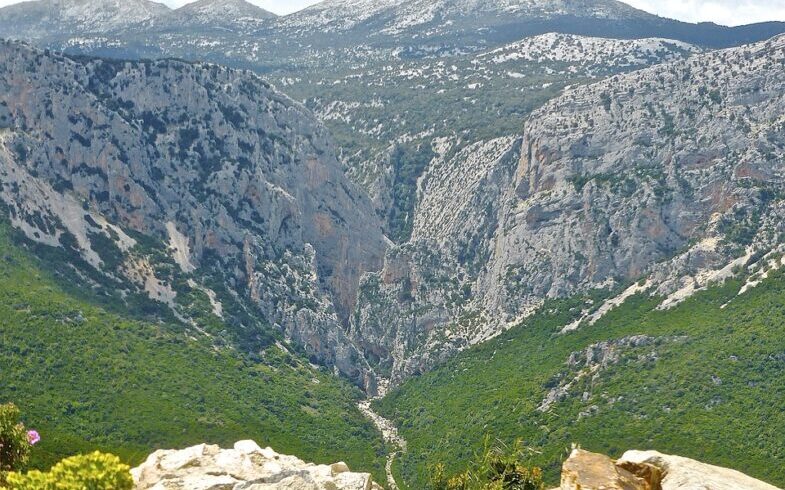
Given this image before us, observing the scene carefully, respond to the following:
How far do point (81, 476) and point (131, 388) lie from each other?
126 metres

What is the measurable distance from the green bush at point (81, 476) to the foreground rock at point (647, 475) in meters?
20.2

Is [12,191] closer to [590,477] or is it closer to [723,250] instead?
[723,250]

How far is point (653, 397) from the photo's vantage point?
6245 inches

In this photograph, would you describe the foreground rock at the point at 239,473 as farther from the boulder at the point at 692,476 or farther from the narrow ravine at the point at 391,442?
the narrow ravine at the point at 391,442

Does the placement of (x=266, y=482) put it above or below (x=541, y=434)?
above

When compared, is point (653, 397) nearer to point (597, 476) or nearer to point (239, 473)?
point (239, 473)

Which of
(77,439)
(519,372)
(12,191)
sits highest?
(12,191)

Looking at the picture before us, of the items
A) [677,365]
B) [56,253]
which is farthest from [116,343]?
[677,365]

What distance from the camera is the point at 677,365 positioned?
16275 centimetres

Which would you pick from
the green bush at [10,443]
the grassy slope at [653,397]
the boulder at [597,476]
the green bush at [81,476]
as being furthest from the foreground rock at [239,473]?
the grassy slope at [653,397]

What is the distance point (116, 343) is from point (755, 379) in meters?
111

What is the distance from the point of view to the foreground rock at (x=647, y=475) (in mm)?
41188

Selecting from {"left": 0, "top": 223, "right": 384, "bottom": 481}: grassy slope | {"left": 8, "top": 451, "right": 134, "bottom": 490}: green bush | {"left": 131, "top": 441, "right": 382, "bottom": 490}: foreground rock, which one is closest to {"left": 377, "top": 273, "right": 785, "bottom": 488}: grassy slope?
{"left": 0, "top": 223, "right": 384, "bottom": 481}: grassy slope

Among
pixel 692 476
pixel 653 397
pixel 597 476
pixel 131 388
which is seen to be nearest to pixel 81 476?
pixel 597 476
